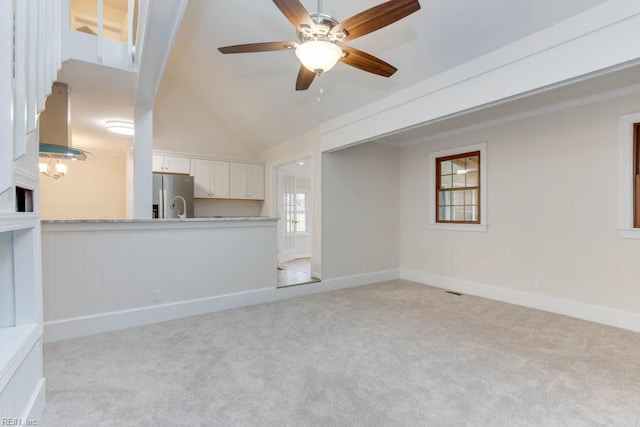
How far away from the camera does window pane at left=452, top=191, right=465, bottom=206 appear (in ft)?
16.3

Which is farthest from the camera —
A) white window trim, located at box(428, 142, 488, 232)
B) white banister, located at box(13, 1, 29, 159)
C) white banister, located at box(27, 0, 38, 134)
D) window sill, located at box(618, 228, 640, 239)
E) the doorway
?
the doorway

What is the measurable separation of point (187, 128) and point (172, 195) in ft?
4.42

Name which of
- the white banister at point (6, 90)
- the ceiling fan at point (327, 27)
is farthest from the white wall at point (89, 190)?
the white banister at point (6, 90)

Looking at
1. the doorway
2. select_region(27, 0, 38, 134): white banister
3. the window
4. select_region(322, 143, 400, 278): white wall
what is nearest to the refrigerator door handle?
the doorway

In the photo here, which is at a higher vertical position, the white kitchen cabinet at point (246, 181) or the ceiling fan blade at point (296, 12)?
the ceiling fan blade at point (296, 12)

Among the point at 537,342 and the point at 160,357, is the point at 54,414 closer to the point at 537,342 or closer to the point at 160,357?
the point at 160,357

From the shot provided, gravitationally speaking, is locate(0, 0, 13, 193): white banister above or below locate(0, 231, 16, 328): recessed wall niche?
above

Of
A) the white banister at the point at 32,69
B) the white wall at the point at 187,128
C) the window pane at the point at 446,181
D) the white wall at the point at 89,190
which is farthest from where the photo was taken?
the white wall at the point at 89,190

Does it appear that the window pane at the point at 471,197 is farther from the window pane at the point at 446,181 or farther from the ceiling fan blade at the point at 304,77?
the ceiling fan blade at the point at 304,77

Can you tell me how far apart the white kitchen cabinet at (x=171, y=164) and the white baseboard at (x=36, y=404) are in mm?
4409

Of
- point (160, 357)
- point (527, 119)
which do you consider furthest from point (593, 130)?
point (160, 357)

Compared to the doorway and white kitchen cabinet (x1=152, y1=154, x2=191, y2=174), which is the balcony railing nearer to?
white kitchen cabinet (x1=152, y1=154, x2=191, y2=174)

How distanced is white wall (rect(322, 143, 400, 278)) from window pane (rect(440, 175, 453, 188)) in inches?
34.5

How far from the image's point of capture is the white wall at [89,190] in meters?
6.25
